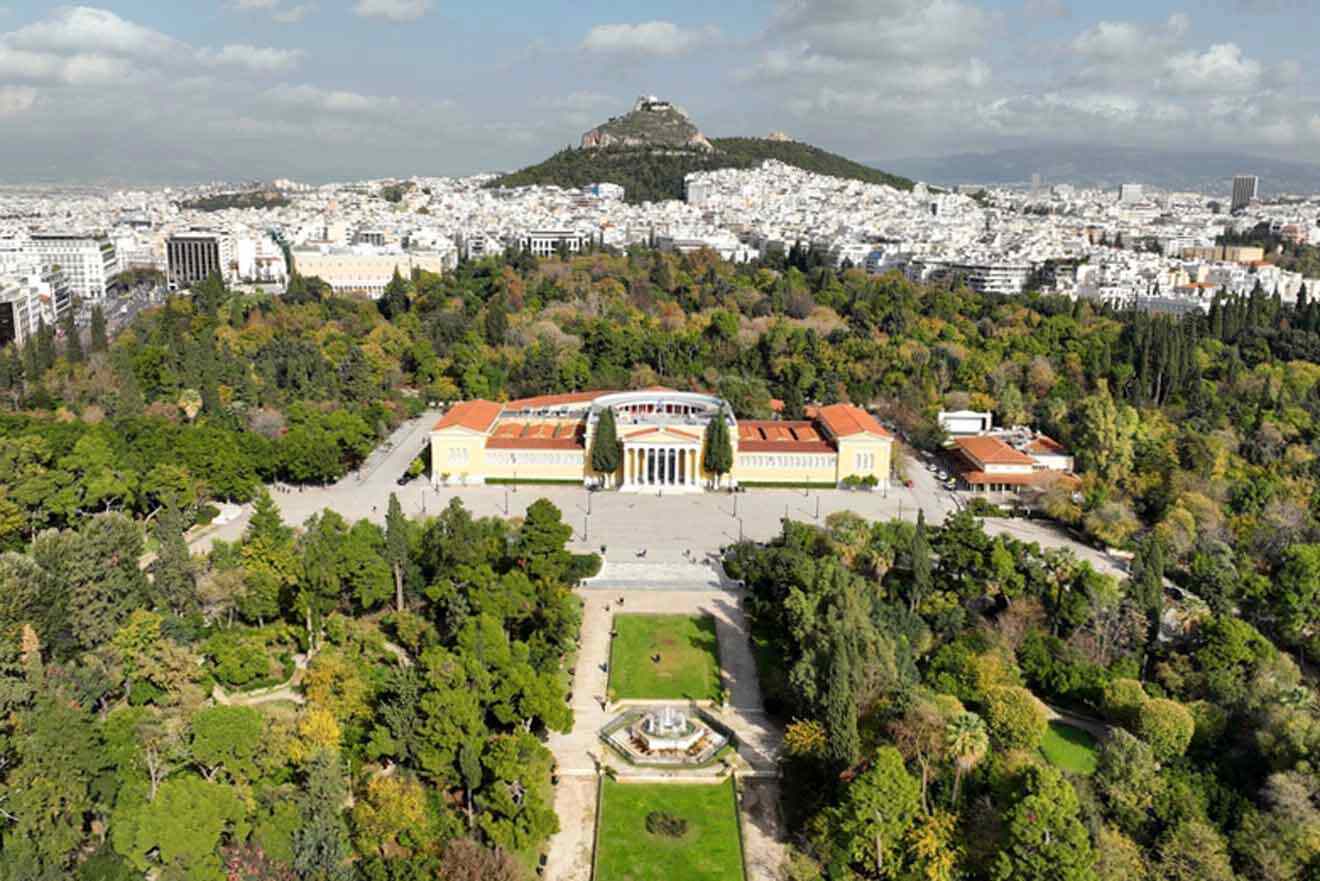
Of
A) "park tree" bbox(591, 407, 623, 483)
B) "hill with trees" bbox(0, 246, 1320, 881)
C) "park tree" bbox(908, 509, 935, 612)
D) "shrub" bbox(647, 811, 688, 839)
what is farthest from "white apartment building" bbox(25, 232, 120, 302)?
"shrub" bbox(647, 811, 688, 839)

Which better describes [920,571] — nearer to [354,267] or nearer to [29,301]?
[29,301]

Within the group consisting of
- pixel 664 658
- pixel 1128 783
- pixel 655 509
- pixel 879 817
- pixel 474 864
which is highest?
pixel 1128 783

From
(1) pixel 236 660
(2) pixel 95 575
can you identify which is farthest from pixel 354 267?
(1) pixel 236 660

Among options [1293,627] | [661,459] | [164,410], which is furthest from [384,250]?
[1293,627]

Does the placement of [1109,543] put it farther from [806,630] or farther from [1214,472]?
[806,630]

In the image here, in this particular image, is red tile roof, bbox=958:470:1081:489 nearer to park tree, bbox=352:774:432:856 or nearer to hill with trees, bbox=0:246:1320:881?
hill with trees, bbox=0:246:1320:881

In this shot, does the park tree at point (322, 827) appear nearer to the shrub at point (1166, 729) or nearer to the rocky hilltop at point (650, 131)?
the shrub at point (1166, 729)
